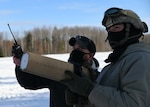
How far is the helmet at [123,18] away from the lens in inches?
86.8

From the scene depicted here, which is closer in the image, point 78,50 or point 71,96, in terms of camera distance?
point 71,96

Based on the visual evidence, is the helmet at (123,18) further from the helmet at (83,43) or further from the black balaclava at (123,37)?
the helmet at (83,43)

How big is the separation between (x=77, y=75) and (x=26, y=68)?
1.06 feet

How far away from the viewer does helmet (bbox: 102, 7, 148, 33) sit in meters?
2.21

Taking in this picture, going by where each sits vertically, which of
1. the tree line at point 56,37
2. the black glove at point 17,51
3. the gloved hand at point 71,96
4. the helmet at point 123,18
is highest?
the helmet at point 123,18

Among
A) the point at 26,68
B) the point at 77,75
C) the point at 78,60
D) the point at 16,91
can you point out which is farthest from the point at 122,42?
the point at 16,91

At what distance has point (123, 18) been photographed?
2.22m

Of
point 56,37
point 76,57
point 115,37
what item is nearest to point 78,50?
point 76,57

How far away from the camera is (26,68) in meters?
2.13

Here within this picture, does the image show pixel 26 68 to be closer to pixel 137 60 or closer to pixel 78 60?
pixel 137 60

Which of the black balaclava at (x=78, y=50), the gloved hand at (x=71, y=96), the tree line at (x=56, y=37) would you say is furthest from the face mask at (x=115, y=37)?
the tree line at (x=56, y=37)

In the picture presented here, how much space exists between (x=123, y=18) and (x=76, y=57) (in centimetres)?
112

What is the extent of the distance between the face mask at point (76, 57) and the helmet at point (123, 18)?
0.93m

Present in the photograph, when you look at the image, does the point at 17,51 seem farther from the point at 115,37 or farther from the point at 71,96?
the point at 115,37
